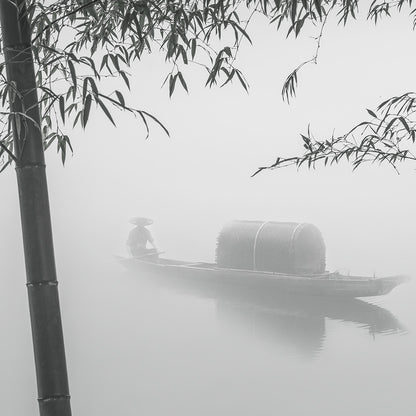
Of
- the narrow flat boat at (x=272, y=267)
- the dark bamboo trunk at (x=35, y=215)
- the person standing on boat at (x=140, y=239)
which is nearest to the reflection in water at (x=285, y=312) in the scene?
the narrow flat boat at (x=272, y=267)

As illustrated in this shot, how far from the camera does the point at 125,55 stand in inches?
83.5

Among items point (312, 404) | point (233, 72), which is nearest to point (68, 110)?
point (233, 72)

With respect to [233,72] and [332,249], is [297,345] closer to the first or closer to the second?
[332,249]

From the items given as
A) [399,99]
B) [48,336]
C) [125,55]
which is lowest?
[48,336]

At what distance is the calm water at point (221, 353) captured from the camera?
→ 8820 mm

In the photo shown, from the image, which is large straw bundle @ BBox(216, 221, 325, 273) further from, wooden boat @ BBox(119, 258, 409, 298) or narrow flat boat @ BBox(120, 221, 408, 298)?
wooden boat @ BBox(119, 258, 409, 298)

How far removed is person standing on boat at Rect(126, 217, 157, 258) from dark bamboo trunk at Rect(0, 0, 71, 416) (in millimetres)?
11101

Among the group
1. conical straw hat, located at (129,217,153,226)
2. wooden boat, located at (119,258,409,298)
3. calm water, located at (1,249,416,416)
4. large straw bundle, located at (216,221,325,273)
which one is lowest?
calm water, located at (1,249,416,416)

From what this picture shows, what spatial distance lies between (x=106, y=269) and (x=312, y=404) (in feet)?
24.5

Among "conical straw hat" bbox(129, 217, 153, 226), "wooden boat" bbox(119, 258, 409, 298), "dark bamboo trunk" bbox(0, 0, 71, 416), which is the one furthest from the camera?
"conical straw hat" bbox(129, 217, 153, 226)

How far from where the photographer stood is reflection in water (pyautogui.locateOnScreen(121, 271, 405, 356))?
448 inches

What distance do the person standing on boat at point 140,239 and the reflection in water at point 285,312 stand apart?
0.46 metres

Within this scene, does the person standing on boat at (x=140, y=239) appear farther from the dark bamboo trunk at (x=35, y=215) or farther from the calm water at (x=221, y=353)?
the dark bamboo trunk at (x=35, y=215)

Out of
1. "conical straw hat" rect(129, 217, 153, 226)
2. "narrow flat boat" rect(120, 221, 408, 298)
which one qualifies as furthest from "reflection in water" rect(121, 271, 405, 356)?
"conical straw hat" rect(129, 217, 153, 226)
